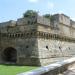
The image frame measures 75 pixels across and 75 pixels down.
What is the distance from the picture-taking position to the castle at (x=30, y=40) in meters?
16.3

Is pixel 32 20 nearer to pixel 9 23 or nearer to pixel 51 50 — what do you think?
pixel 9 23

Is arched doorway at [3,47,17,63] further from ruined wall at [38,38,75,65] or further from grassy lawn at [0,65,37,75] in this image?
grassy lawn at [0,65,37,75]

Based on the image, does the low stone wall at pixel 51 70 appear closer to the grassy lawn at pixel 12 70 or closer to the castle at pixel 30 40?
the grassy lawn at pixel 12 70

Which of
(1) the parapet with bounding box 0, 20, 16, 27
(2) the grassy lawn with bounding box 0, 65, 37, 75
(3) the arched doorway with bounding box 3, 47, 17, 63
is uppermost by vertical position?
(1) the parapet with bounding box 0, 20, 16, 27

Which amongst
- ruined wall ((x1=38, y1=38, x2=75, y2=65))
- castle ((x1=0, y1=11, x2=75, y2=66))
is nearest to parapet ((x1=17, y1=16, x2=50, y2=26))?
castle ((x1=0, y1=11, x2=75, y2=66))

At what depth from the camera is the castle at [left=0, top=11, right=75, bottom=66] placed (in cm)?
1634

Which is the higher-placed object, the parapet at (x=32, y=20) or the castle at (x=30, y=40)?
the parapet at (x=32, y=20)

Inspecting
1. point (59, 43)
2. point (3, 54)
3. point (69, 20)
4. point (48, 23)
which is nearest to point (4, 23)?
point (3, 54)

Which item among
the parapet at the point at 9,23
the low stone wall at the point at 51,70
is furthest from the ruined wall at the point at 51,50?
the low stone wall at the point at 51,70

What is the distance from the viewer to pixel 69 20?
2286 cm

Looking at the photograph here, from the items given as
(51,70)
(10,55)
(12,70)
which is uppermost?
(51,70)

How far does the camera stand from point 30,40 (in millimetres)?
16703

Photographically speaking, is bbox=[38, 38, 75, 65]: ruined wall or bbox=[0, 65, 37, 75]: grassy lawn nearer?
bbox=[0, 65, 37, 75]: grassy lawn

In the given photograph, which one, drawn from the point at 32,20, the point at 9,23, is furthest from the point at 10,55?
the point at 32,20
